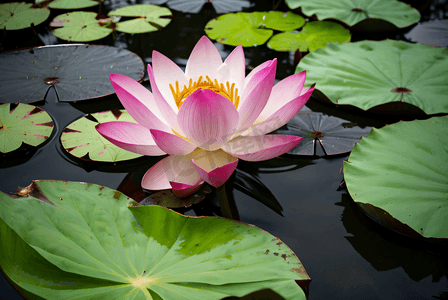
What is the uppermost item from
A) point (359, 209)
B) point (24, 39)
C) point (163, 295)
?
point (24, 39)

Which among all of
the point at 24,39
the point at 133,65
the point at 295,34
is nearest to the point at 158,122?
the point at 133,65

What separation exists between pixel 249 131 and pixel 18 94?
114cm

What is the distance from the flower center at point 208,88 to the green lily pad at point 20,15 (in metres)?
1.62

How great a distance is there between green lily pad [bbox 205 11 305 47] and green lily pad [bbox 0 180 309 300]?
1400 millimetres

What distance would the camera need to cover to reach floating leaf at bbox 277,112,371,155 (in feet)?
4.00

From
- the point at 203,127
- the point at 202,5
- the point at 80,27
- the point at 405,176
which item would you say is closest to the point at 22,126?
the point at 203,127

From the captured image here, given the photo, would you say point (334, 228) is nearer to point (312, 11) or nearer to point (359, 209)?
point (359, 209)

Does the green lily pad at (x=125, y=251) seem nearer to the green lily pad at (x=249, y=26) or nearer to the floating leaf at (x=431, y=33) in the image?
the green lily pad at (x=249, y=26)

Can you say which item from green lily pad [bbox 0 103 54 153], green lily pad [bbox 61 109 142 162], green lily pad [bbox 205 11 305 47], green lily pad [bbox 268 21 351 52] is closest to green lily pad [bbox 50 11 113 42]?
green lily pad [bbox 205 11 305 47]

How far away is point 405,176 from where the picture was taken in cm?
99

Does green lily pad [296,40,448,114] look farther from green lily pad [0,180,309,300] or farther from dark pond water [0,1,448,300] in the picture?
green lily pad [0,180,309,300]

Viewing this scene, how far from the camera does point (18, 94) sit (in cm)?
144

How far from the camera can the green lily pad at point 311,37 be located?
1912 mm

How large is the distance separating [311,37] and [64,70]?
1458 millimetres
